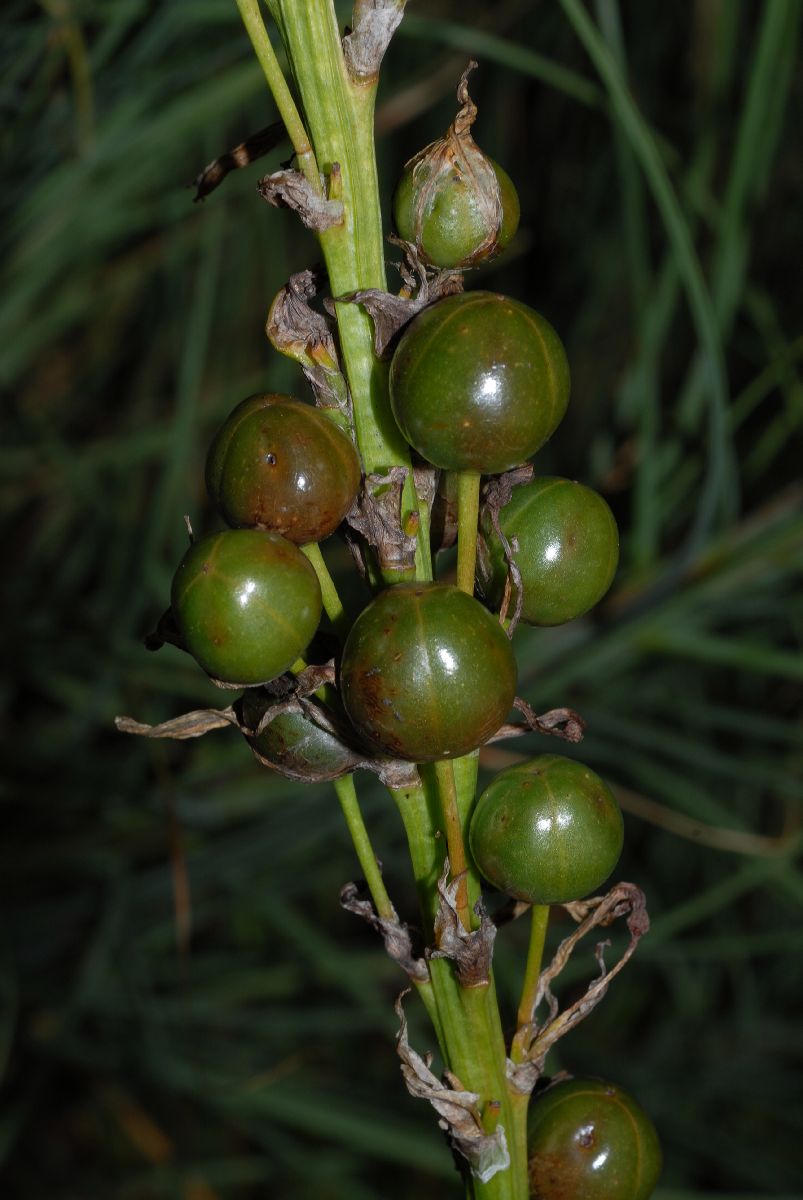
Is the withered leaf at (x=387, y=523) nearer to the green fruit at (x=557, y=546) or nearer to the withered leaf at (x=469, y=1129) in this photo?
the green fruit at (x=557, y=546)

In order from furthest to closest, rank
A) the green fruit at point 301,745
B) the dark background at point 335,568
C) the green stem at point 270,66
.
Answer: the dark background at point 335,568 < the green fruit at point 301,745 < the green stem at point 270,66

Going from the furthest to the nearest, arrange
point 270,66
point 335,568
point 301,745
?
point 335,568 < point 301,745 < point 270,66

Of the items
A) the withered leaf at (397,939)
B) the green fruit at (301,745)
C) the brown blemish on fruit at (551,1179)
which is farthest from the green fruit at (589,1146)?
the green fruit at (301,745)

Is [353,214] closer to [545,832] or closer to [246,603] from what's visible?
[246,603]

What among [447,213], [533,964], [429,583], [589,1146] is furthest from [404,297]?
[589,1146]

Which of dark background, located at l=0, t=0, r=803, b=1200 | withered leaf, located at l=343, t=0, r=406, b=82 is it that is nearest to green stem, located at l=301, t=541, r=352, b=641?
withered leaf, located at l=343, t=0, r=406, b=82

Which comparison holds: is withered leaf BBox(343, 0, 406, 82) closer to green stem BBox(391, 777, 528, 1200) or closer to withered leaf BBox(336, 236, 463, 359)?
withered leaf BBox(336, 236, 463, 359)

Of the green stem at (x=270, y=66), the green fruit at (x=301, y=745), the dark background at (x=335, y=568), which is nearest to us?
the green stem at (x=270, y=66)
